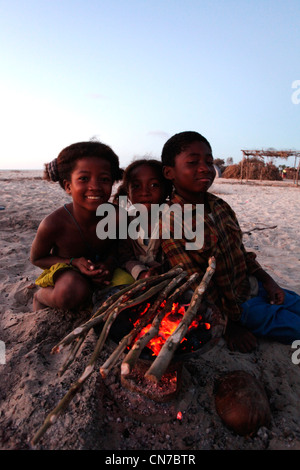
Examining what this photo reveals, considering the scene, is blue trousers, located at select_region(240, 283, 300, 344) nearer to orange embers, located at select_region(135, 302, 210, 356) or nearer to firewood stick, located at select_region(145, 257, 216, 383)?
orange embers, located at select_region(135, 302, 210, 356)

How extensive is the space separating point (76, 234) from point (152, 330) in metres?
1.30

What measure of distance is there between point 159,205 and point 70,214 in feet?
2.42

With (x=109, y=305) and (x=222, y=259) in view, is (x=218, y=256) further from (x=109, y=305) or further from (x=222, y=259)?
(x=109, y=305)

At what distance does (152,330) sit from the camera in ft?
4.03

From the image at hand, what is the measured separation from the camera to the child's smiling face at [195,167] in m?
1.98

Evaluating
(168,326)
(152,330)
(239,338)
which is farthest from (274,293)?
(152,330)

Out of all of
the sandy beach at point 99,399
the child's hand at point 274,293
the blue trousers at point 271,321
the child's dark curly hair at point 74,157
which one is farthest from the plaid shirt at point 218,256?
the child's dark curly hair at point 74,157

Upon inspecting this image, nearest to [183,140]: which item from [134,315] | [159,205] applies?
[159,205]

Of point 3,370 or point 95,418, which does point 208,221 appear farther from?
point 3,370

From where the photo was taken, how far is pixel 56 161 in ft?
7.48

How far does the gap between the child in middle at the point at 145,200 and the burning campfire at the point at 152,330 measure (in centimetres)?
47

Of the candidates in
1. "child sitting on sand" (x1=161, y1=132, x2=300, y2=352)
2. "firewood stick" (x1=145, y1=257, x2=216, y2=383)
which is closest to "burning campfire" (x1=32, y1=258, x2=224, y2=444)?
"firewood stick" (x1=145, y1=257, x2=216, y2=383)

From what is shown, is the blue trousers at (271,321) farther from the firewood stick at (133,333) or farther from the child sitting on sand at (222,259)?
the firewood stick at (133,333)

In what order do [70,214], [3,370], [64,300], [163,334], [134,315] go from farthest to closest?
[70,214], [64,300], [3,370], [134,315], [163,334]
